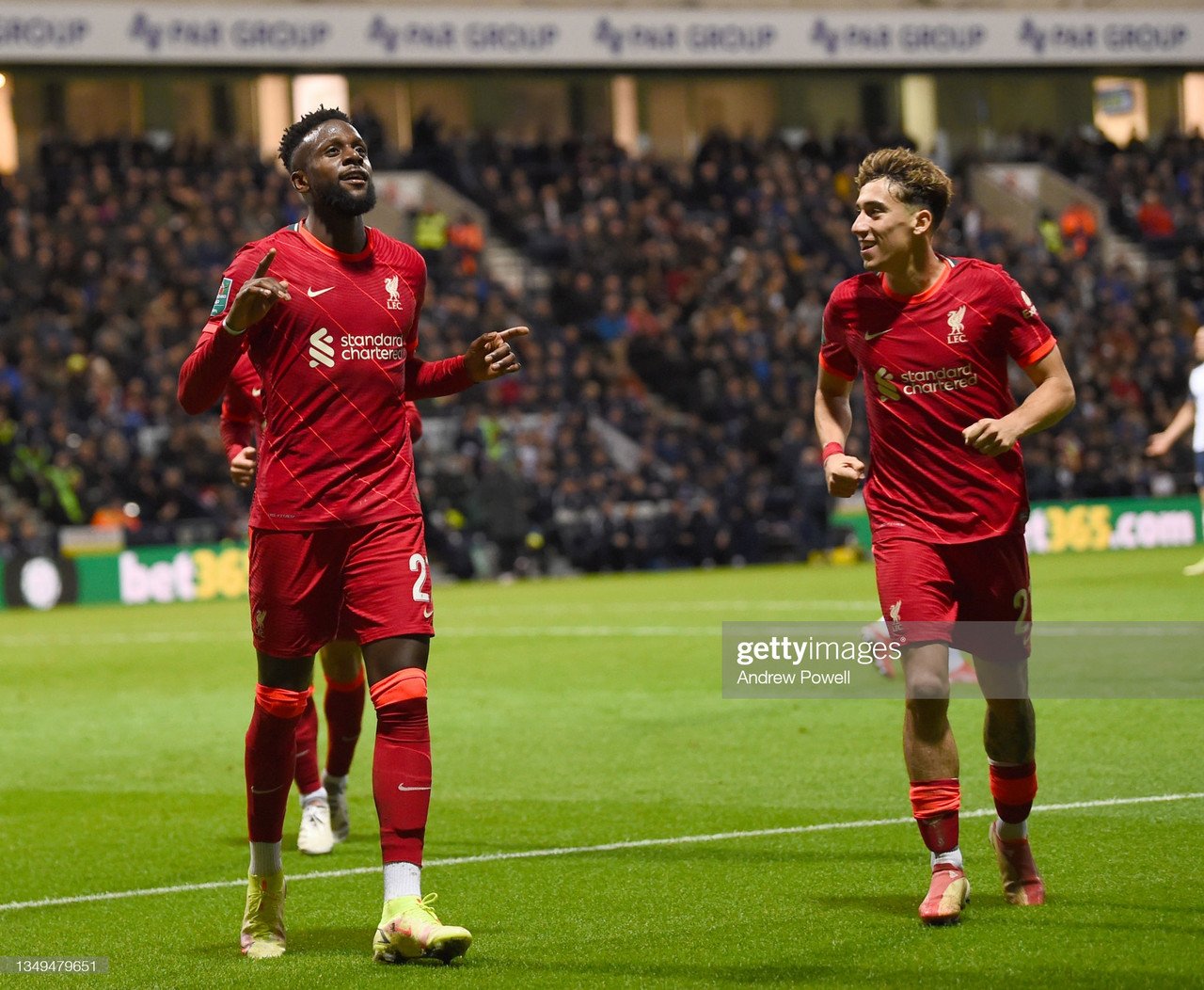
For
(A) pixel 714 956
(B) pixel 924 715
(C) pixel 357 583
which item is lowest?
(A) pixel 714 956

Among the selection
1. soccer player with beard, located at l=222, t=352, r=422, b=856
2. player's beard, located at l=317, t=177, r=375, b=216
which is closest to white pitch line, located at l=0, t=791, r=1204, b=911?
soccer player with beard, located at l=222, t=352, r=422, b=856

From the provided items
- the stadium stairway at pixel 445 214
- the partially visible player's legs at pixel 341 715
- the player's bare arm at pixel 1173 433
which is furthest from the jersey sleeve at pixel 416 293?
the stadium stairway at pixel 445 214

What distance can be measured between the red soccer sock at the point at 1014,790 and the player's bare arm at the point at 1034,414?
40.5 inches

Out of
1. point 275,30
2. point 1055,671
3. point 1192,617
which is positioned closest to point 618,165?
point 275,30

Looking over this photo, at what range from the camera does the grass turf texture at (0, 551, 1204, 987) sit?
17.3 ft

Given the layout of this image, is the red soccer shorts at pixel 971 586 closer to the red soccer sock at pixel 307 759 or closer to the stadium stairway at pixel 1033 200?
the red soccer sock at pixel 307 759

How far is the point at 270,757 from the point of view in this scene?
5.86m

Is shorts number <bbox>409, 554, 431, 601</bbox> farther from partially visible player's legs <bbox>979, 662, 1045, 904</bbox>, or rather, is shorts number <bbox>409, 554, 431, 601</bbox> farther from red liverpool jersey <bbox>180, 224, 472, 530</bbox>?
partially visible player's legs <bbox>979, 662, 1045, 904</bbox>

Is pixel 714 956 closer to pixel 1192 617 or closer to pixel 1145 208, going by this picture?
pixel 1192 617

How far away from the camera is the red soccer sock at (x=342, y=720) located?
788 centimetres

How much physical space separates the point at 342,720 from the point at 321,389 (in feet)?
8.36

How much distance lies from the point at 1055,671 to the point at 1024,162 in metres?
29.7

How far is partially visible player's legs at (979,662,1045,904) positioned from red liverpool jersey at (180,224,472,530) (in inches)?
77.6

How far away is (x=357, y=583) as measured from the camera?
224 inches
